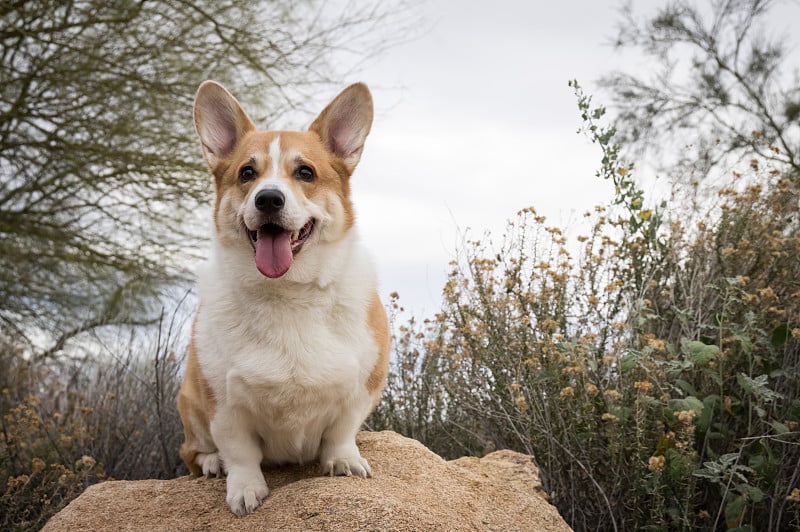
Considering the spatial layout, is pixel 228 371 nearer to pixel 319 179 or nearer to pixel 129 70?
pixel 319 179

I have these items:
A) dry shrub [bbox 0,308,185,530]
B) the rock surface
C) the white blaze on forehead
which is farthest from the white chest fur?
dry shrub [bbox 0,308,185,530]

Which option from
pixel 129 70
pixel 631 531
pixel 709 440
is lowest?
pixel 631 531

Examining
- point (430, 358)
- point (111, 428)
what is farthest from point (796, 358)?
point (111, 428)

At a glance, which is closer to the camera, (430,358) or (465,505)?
(465,505)

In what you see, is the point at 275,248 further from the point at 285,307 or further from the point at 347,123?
the point at 347,123

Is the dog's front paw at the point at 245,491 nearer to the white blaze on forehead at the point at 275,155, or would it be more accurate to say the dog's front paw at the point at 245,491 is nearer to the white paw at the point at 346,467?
the white paw at the point at 346,467

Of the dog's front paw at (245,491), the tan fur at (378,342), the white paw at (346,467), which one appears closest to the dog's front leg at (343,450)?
the white paw at (346,467)

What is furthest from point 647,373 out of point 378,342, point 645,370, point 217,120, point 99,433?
point 99,433

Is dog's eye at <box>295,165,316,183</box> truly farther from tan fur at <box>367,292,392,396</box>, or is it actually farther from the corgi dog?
tan fur at <box>367,292,392,396</box>

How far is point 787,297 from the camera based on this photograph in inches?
200

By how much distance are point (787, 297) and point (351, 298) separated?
3.18 meters

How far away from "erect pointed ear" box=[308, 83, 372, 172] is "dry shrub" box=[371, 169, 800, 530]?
4.74ft

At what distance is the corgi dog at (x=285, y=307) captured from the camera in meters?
3.16

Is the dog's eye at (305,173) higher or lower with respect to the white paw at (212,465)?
higher
